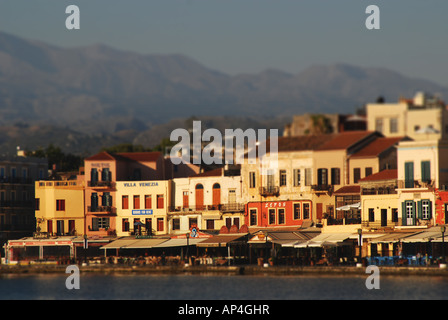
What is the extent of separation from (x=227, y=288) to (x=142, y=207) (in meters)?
27.1

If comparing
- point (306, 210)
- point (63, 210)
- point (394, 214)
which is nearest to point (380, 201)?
point (394, 214)

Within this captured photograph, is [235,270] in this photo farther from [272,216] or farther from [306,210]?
[306,210]

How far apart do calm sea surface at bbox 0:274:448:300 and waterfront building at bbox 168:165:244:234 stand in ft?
44.2

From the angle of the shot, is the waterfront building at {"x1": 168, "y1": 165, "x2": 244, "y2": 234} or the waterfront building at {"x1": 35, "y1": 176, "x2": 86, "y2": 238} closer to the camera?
the waterfront building at {"x1": 168, "y1": 165, "x2": 244, "y2": 234}

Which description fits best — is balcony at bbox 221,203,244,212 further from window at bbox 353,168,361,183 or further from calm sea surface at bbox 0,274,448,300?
calm sea surface at bbox 0,274,448,300

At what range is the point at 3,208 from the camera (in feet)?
321

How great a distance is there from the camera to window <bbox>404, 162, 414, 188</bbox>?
→ 78.8 metres

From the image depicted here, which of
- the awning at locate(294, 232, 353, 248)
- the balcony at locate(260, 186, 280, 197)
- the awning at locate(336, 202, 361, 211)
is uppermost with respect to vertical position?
the balcony at locate(260, 186, 280, 197)

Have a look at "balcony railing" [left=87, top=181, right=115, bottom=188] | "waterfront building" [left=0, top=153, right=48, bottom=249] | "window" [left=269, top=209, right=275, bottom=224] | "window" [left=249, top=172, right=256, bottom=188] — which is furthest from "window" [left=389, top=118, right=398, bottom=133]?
"waterfront building" [left=0, top=153, right=48, bottom=249]

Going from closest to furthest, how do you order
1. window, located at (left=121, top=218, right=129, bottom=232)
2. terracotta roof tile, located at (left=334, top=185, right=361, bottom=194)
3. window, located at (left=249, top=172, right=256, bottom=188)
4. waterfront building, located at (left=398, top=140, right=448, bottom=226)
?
waterfront building, located at (left=398, top=140, right=448, bottom=226) → terracotta roof tile, located at (left=334, top=185, right=361, bottom=194) → window, located at (left=249, top=172, right=256, bottom=188) → window, located at (left=121, top=218, right=129, bottom=232)

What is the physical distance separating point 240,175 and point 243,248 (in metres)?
8.13

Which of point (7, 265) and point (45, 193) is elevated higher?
point (45, 193)

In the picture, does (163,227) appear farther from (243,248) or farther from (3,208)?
(3,208)
